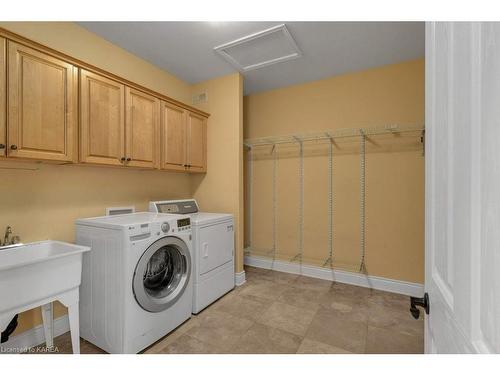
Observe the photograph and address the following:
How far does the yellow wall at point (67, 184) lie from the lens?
1.67m

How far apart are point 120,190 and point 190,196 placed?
100cm

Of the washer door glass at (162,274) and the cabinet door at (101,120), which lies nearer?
the washer door glass at (162,274)

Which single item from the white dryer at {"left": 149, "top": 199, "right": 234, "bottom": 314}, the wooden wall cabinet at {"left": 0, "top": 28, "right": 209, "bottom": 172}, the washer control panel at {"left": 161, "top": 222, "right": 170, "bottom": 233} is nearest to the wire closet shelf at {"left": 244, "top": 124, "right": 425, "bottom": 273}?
the white dryer at {"left": 149, "top": 199, "right": 234, "bottom": 314}

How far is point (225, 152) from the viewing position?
2.91m

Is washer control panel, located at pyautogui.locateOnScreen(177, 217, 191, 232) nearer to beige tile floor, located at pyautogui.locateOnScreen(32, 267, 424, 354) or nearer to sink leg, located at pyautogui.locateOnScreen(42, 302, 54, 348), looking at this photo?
beige tile floor, located at pyautogui.locateOnScreen(32, 267, 424, 354)

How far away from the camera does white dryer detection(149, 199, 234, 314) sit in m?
2.18

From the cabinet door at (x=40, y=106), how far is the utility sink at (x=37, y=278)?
2.19 feet

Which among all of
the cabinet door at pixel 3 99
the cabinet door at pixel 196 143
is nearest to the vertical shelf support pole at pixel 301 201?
the cabinet door at pixel 196 143

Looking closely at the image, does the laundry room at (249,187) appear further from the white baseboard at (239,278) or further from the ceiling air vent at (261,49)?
the white baseboard at (239,278)

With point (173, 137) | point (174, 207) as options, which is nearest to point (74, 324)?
point (174, 207)

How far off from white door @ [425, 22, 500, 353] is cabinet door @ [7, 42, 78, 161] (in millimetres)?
2118

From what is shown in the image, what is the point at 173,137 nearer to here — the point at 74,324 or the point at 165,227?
the point at 165,227
